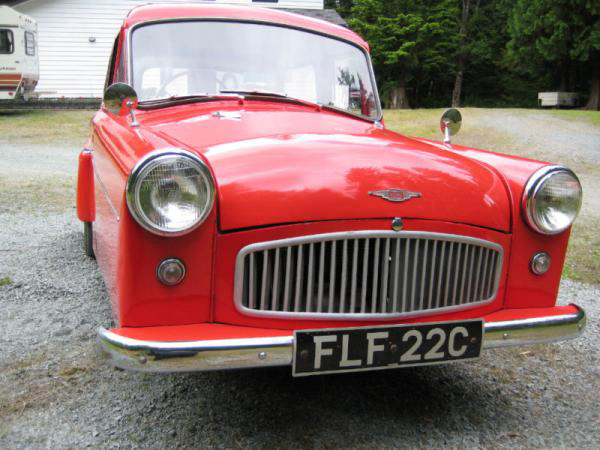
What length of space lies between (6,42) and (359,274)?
1639 centimetres

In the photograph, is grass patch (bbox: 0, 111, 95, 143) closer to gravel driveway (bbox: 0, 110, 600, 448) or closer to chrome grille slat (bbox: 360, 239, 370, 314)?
gravel driveway (bbox: 0, 110, 600, 448)

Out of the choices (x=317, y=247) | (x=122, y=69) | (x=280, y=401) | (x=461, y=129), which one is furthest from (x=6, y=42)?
(x=317, y=247)

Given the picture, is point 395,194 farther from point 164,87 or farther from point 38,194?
point 38,194

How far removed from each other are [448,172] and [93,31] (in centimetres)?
1918

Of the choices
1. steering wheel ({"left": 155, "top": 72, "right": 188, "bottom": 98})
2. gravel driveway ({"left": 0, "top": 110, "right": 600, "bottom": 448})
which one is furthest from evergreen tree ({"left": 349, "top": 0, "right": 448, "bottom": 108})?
gravel driveway ({"left": 0, "top": 110, "right": 600, "bottom": 448})

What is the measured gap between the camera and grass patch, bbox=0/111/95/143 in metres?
13.4

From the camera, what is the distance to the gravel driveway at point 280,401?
2.27 meters

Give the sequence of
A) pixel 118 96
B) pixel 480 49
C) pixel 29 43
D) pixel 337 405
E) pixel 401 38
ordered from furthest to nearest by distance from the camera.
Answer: pixel 480 49 < pixel 401 38 < pixel 29 43 < pixel 118 96 < pixel 337 405

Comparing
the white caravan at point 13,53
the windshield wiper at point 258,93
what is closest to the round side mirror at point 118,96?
the windshield wiper at point 258,93

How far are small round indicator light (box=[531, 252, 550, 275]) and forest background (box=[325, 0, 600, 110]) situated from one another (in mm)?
21813

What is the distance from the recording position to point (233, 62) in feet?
10.3

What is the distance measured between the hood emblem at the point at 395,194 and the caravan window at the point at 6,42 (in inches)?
635

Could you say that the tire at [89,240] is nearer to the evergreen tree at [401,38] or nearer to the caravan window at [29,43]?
the caravan window at [29,43]

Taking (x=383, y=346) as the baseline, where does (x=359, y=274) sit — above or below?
above
